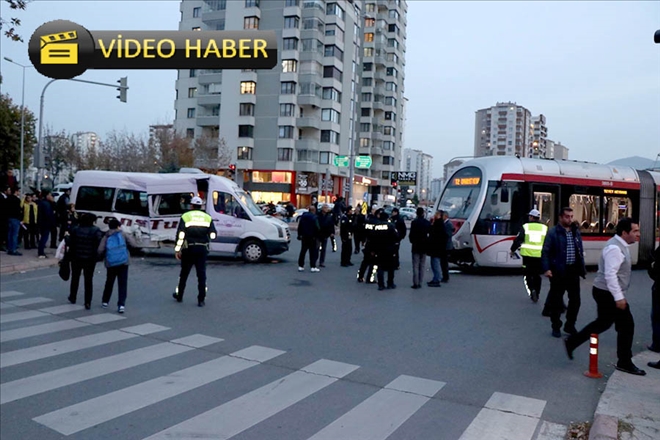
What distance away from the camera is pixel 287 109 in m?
59.8

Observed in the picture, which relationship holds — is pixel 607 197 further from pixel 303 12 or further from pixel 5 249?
pixel 303 12

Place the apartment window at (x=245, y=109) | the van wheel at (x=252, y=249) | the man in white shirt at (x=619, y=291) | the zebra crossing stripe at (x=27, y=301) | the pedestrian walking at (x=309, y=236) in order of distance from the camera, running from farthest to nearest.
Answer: the apartment window at (x=245, y=109) < the van wheel at (x=252, y=249) < the pedestrian walking at (x=309, y=236) < the zebra crossing stripe at (x=27, y=301) < the man in white shirt at (x=619, y=291)

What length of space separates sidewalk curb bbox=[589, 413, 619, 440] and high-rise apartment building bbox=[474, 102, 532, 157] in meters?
164

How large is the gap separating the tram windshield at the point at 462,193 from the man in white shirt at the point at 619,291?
8687 millimetres

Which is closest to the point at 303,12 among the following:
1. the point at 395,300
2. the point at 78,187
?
the point at 78,187

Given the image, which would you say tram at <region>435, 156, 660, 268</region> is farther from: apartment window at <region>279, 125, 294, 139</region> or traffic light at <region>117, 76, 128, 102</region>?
apartment window at <region>279, 125, 294, 139</region>

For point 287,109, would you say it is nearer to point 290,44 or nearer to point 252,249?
point 290,44

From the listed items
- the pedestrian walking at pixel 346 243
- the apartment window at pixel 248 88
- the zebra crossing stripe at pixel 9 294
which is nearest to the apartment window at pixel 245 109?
the apartment window at pixel 248 88

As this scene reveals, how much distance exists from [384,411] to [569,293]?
4410 mm

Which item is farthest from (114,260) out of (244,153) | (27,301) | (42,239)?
(244,153)

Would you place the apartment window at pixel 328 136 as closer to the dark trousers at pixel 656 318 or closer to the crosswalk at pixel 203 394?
the crosswalk at pixel 203 394

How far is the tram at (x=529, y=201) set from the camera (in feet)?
48.9

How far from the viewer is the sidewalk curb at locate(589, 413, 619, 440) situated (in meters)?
4.37

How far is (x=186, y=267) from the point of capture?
10.2 m
